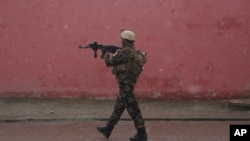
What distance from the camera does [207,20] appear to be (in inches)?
413

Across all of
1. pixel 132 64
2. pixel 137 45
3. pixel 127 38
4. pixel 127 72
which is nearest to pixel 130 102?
pixel 127 72

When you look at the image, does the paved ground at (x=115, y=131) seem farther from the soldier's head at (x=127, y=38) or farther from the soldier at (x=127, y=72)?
the soldier's head at (x=127, y=38)

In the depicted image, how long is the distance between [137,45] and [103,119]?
1976mm

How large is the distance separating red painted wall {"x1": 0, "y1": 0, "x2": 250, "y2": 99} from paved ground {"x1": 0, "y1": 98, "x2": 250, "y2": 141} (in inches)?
13.0

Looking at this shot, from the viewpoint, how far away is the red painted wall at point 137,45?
10.5 m

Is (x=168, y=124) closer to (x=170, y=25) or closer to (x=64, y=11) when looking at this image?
(x=170, y=25)

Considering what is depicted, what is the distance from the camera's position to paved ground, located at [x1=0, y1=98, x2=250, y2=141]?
8194mm

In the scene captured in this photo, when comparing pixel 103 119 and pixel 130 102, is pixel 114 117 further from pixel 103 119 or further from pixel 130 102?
pixel 103 119

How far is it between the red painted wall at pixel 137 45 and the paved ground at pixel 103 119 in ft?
1.08

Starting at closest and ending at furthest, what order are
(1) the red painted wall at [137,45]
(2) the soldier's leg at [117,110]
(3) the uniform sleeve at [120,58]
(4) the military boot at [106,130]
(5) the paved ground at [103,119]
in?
(3) the uniform sleeve at [120,58] → (2) the soldier's leg at [117,110] → (4) the military boot at [106,130] → (5) the paved ground at [103,119] → (1) the red painted wall at [137,45]

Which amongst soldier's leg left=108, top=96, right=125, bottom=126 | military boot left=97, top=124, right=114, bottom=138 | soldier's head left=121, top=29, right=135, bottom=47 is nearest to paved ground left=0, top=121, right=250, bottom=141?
military boot left=97, top=124, right=114, bottom=138

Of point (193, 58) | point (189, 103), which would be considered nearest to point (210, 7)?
point (193, 58)

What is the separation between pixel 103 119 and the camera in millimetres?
9344

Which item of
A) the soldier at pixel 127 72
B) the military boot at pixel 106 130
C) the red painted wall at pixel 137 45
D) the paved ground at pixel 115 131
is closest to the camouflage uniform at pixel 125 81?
the soldier at pixel 127 72
